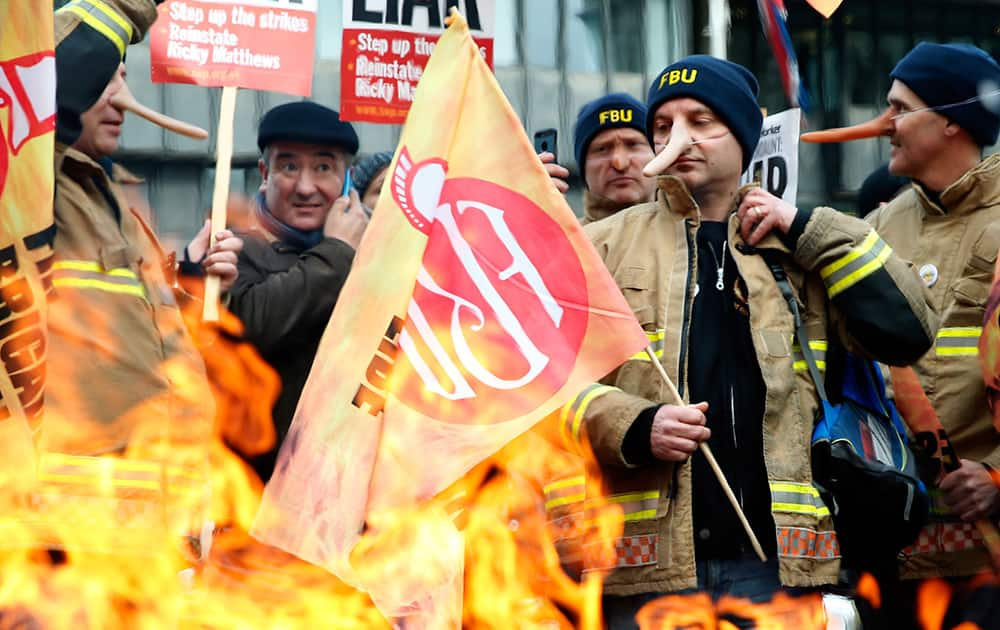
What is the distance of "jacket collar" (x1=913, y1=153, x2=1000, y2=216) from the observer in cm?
504

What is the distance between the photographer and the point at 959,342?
488 centimetres

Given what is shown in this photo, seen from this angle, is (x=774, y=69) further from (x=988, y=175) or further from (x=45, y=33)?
(x=45, y=33)

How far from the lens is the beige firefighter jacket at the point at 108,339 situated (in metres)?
3.89

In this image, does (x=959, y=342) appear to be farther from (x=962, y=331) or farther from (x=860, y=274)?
(x=860, y=274)

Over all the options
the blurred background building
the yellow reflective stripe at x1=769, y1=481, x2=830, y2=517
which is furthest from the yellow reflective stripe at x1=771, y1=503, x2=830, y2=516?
the blurred background building

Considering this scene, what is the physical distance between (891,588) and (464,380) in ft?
5.55

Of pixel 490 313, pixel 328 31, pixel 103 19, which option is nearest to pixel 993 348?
pixel 490 313

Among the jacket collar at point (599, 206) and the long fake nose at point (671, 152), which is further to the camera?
the jacket collar at point (599, 206)

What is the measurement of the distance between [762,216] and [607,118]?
1.68 meters

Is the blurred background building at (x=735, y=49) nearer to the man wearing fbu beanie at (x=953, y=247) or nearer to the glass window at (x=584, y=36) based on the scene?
the glass window at (x=584, y=36)

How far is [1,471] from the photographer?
3641mm

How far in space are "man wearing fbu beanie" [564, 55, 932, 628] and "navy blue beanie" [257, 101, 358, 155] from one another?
4.41ft

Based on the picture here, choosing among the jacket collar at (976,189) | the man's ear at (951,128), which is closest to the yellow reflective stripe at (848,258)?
the jacket collar at (976,189)

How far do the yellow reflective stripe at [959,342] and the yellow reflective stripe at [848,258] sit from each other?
0.87 meters
